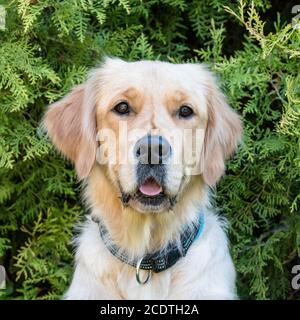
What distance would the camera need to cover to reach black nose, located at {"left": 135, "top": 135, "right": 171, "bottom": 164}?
10.0 ft

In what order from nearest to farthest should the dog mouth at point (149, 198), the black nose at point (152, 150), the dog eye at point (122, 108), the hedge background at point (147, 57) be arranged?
the black nose at point (152, 150) < the dog mouth at point (149, 198) < the dog eye at point (122, 108) < the hedge background at point (147, 57)

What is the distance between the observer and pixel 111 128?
334 cm

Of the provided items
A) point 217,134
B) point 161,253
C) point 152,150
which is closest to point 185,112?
point 217,134

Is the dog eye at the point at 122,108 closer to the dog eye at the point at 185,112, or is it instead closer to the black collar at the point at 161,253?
the dog eye at the point at 185,112

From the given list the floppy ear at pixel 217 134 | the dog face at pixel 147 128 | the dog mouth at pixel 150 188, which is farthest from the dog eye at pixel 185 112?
the dog mouth at pixel 150 188

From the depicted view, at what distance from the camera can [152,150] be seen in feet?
10.0

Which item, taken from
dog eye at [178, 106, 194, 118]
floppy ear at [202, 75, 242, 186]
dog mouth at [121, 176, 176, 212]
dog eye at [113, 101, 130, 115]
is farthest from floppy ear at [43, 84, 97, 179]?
floppy ear at [202, 75, 242, 186]

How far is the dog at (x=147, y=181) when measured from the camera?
3230 mm

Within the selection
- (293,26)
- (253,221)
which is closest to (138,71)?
(293,26)

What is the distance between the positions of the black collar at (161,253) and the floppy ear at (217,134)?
26 centimetres

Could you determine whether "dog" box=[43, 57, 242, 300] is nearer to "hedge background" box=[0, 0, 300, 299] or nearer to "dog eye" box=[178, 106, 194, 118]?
"dog eye" box=[178, 106, 194, 118]

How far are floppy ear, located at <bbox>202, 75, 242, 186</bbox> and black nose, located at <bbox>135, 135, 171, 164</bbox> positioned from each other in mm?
426

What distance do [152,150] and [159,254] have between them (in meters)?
0.60
